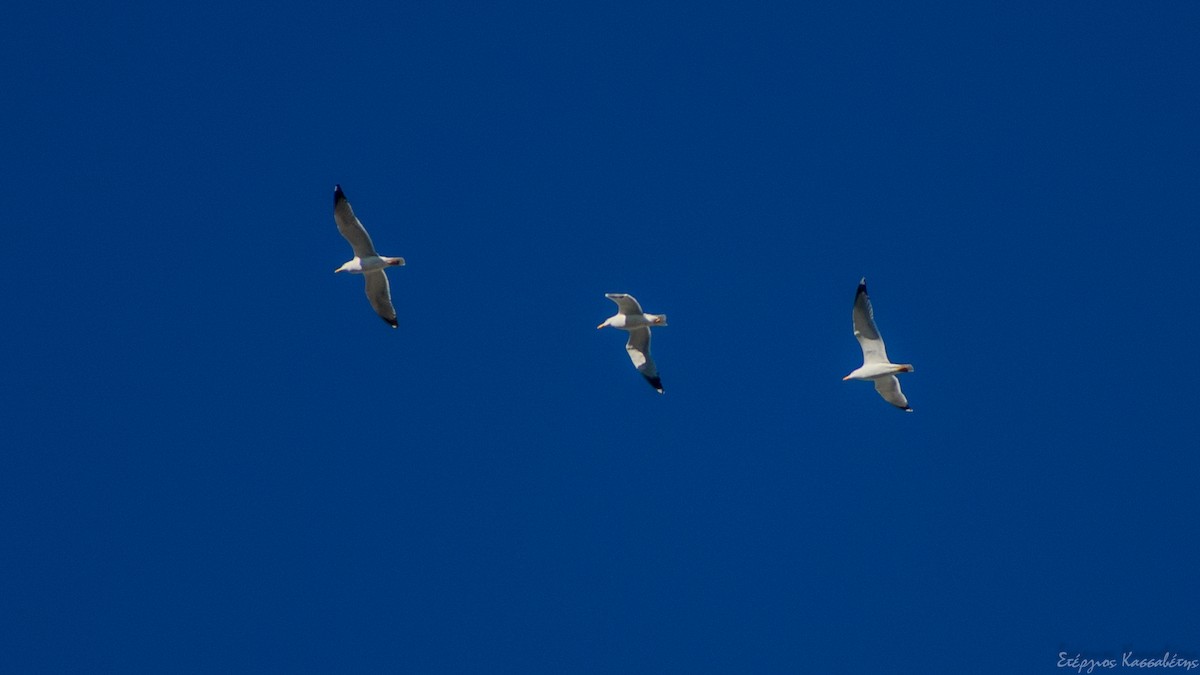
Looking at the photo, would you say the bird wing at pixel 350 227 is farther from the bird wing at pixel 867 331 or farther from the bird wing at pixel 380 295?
the bird wing at pixel 867 331

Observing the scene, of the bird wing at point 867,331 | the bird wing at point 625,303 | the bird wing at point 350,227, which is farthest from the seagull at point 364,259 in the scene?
the bird wing at point 867,331

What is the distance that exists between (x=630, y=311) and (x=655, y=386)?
7.99 ft

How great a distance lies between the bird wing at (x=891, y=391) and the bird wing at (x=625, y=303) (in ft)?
17.2

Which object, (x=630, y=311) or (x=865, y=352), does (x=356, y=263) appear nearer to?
(x=630, y=311)

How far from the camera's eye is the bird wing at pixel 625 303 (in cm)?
3688

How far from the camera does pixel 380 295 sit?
3816 cm

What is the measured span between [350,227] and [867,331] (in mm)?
10825

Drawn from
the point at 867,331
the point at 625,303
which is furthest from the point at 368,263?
the point at 867,331

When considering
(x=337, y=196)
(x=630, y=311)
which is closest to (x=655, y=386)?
(x=630, y=311)

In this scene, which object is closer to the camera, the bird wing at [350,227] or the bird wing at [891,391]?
the bird wing at [350,227]

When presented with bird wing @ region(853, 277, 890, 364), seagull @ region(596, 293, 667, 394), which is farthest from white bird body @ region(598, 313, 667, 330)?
A: bird wing @ region(853, 277, 890, 364)

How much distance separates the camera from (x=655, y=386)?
39219 mm

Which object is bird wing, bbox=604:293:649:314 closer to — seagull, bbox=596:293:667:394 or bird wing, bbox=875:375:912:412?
seagull, bbox=596:293:667:394

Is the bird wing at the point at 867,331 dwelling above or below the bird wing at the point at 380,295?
above
